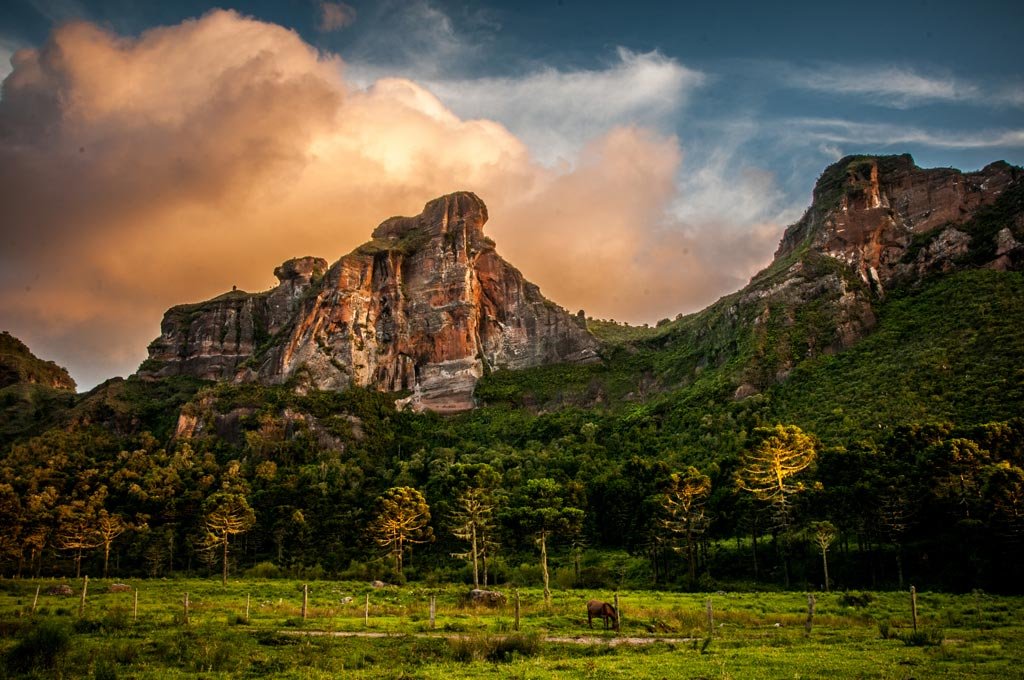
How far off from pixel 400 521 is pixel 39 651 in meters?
47.2

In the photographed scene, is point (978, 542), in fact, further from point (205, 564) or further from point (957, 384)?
point (205, 564)

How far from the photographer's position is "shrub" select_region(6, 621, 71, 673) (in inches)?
620

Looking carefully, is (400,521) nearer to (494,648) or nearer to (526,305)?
(494,648)

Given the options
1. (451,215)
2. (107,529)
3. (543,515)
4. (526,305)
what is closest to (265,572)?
(107,529)

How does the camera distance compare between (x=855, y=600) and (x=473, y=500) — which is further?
(x=473, y=500)

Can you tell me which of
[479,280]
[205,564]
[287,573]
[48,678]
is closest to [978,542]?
[48,678]

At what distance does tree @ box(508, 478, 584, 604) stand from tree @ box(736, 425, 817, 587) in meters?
14.0

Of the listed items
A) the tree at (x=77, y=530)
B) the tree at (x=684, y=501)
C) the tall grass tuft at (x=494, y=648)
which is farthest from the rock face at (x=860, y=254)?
the tree at (x=77, y=530)

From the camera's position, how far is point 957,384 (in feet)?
216

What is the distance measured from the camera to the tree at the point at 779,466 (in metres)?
49.2

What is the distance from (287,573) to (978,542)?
56271 mm

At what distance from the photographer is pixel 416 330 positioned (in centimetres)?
15462

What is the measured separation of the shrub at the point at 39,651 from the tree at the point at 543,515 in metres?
32.5

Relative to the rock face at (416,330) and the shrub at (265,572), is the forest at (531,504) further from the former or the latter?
the rock face at (416,330)
